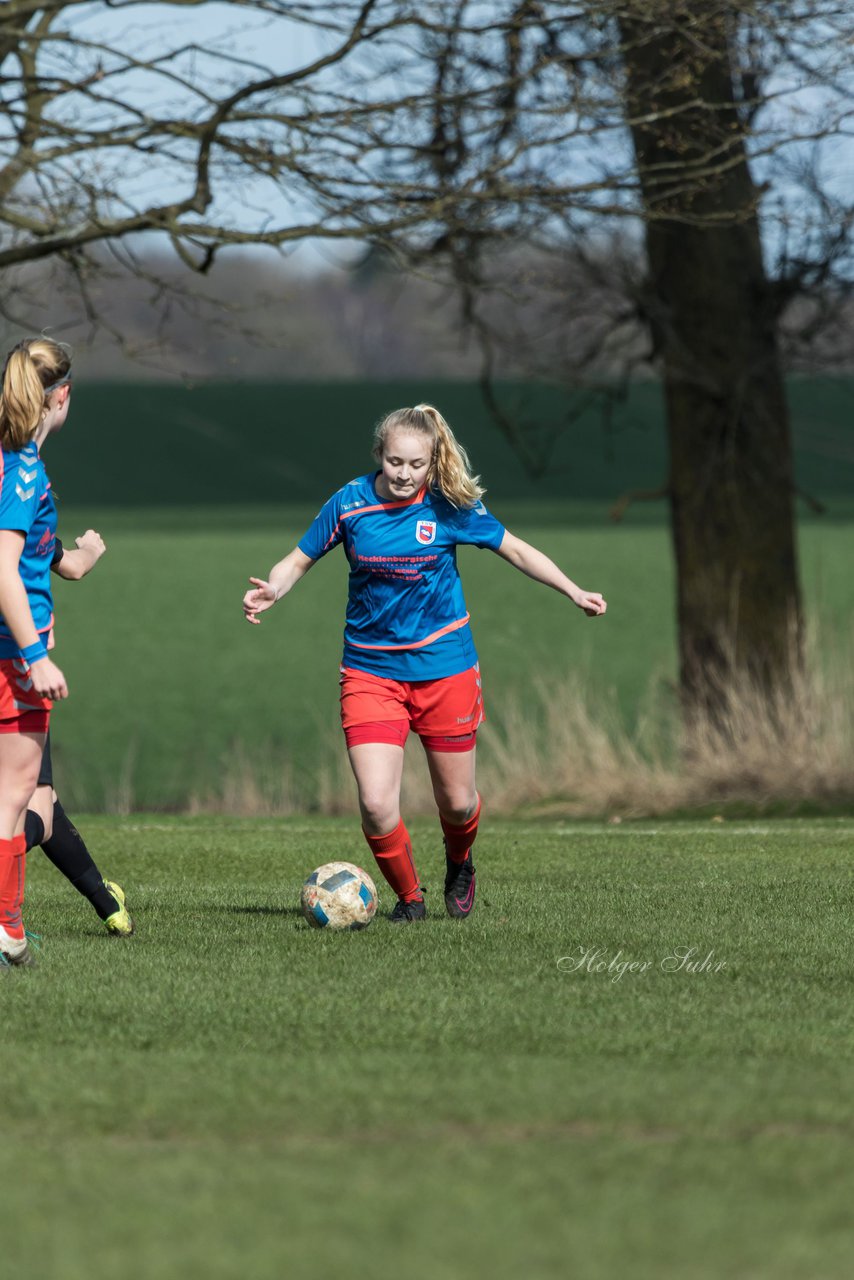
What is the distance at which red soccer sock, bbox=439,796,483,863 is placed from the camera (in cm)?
708

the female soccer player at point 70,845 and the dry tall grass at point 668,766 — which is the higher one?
the female soccer player at point 70,845

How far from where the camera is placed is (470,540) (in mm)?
6934

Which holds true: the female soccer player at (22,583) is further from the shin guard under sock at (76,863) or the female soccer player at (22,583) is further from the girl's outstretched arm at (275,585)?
the girl's outstretched arm at (275,585)

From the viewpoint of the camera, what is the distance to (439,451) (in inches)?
268

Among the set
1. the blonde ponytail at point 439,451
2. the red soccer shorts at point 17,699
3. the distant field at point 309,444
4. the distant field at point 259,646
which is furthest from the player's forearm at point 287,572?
the distant field at point 309,444

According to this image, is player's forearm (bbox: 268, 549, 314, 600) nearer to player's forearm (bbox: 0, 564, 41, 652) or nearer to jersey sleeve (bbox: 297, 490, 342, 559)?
jersey sleeve (bbox: 297, 490, 342, 559)

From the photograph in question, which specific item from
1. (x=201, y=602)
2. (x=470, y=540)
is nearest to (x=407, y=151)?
(x=470, y=540)

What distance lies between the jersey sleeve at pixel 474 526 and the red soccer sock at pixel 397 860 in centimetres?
111

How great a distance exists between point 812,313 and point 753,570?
7.19 feet

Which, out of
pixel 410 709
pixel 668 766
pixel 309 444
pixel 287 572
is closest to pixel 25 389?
pixel 287 572

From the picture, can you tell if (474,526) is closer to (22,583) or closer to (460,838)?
(460,838)

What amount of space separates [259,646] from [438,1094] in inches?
890

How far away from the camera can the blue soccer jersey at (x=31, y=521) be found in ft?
18.5

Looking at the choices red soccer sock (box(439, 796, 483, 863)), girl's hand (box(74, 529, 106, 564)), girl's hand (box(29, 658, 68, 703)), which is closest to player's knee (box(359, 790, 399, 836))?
red soccer sock (box(439, 796, 483, 863))
